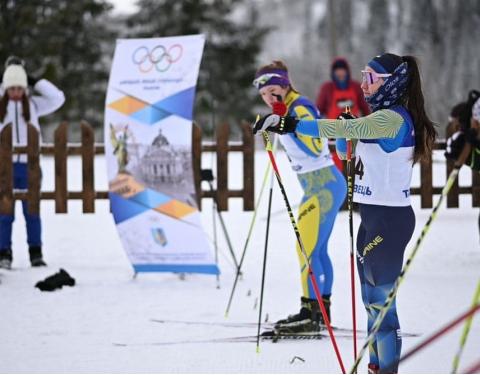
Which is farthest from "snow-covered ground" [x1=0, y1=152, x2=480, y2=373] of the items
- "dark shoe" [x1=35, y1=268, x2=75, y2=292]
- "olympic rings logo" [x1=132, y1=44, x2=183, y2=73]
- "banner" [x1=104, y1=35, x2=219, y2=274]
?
"olympic rings logo" [x1=132, y1=44, x2=183, y2=73]

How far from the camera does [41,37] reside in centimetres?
2748

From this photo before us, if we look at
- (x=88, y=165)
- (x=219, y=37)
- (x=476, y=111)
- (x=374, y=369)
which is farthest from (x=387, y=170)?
(x=219, y=37)

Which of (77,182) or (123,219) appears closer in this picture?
(123,219)

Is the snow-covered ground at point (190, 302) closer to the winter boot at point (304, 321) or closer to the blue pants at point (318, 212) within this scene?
the winter boot at point (304, 321)

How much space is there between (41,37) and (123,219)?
22020 millimetres

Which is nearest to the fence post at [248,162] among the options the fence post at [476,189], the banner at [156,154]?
the banner at [156,154]

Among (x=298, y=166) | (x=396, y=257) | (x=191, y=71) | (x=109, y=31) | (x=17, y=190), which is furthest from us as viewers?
(x=109, y=31)

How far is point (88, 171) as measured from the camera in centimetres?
805

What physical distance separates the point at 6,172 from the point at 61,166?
582mm

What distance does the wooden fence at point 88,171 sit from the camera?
7.85m

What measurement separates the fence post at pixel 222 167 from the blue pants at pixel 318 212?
2.51 metres

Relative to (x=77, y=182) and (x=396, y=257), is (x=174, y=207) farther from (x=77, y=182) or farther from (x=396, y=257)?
(x=77, y=182)

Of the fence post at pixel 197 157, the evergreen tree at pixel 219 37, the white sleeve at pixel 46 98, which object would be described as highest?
the evergreen tree at pixel 219 37

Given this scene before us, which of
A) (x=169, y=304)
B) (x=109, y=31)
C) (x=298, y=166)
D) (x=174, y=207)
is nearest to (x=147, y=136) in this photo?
(x=174, y=207)
